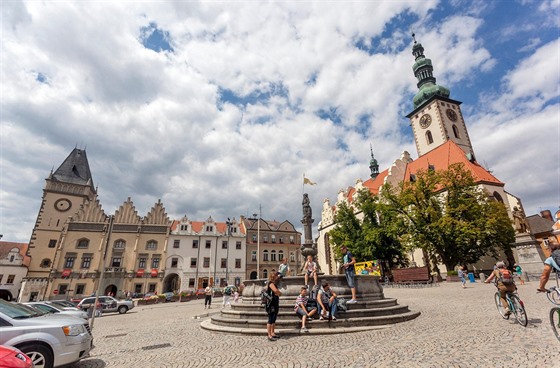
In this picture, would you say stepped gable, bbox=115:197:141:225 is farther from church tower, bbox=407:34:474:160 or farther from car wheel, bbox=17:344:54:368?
church tower, bbox=407:34:474:160

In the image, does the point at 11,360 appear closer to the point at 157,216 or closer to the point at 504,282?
the point at 504,282

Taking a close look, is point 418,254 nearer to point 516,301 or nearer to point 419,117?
point 419,117

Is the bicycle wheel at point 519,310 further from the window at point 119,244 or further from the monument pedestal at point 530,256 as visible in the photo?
the window at point 119,244

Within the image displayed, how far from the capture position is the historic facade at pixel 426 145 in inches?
1619

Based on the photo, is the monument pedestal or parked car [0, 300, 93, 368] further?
the monument pedestal

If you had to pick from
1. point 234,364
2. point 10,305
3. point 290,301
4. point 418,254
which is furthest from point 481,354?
point 418,254

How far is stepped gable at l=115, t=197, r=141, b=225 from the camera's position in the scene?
44.9 metres

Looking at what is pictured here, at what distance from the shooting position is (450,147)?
41.8m

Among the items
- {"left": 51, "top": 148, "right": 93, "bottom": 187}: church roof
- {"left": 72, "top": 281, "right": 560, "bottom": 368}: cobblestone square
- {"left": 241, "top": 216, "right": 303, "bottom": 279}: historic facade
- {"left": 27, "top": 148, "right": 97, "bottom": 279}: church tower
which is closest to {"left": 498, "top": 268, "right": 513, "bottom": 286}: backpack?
{"left": 72, "top": 281, "right": 560, "bottom": 368}: cobblestone square

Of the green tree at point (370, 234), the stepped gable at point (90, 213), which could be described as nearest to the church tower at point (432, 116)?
the green tree at point (370, 234)

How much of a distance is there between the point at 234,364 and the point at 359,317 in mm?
4938

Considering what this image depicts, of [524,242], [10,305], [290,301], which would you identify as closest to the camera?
[10,305]

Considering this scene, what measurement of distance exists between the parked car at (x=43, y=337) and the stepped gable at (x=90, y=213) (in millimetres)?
45188

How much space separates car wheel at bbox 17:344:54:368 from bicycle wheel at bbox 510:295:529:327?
416 inches
